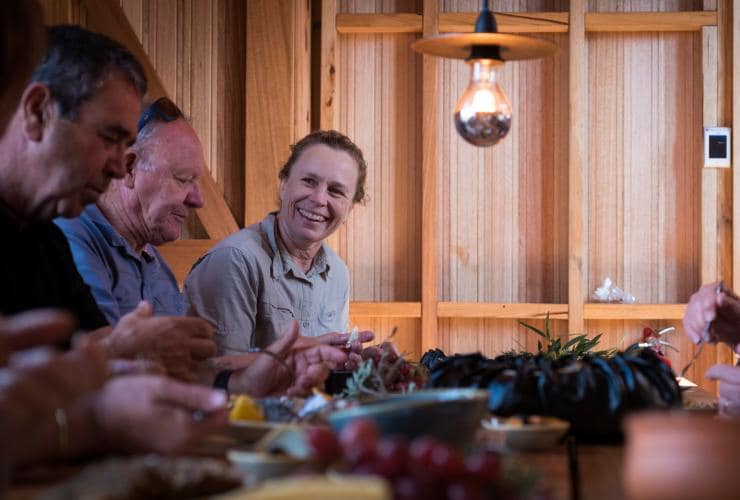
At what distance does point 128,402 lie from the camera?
4.67 feet

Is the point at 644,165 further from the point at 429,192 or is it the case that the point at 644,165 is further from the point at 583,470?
the point at 583,470

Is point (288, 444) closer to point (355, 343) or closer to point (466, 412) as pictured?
point (466, 412)

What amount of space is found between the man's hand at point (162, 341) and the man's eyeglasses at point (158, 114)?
1415 mm

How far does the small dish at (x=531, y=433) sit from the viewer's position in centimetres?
169

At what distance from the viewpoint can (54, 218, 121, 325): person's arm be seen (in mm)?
3041

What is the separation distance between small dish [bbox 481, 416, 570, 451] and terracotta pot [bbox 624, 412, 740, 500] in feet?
1.92

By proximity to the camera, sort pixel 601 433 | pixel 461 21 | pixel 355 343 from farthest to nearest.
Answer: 1. pixel 461 21
2. pixel 355 343
3. pixel 601 433

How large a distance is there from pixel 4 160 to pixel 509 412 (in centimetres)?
125

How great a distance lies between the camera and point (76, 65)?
2.37 metres

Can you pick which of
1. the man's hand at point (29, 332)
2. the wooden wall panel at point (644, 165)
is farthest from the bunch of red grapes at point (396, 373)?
the wooden wall panel at point (644, 165)

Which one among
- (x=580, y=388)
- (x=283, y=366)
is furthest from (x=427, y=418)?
(x=283, y=366)

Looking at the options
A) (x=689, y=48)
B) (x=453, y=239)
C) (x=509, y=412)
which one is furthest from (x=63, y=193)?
(x=689, y=48)

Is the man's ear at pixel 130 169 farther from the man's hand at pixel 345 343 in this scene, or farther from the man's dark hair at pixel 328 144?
the man's hand at pixel 345 343

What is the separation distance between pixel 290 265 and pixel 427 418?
247cm
